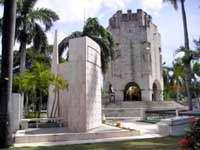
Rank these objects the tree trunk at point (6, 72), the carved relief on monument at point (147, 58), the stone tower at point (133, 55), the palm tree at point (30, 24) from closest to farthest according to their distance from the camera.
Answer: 1. the tree trunk at point (6, 72)
2. the palm tree at point (30, 24)
3. the carved relief on monument at point (147, 58)
4. the stone tower at point (133, 55)

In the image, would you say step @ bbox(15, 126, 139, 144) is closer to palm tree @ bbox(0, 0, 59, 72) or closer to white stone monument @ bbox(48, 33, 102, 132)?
white stone monument @ bbox(48, 33, 102, 132)

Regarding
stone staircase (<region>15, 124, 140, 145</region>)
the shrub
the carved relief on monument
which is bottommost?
stone staircase (<region>15, 124, 140, 145</region>)

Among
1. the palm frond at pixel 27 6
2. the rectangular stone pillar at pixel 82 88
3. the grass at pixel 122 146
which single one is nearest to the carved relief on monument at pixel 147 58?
the palm frond at pixel 27 6

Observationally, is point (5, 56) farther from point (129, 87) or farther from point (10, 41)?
point (129, 87)

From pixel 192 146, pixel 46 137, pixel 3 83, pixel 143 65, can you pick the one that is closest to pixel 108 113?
pixel 143 65

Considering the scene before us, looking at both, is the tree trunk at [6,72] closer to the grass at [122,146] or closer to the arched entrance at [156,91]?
the grass at [122,146]

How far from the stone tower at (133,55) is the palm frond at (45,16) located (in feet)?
55.3

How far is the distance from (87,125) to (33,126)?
408 cm

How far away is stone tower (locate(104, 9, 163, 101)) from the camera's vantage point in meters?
43.8

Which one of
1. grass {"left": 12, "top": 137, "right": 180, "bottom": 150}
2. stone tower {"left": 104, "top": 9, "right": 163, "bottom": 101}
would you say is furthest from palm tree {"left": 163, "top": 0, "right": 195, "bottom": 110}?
grass {"left": 12, "top": 137, "right": 180, "bottom": 150}

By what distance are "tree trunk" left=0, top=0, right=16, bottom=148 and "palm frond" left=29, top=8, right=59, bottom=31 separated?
1491 centimetres

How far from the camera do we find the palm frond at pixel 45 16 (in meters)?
26.6

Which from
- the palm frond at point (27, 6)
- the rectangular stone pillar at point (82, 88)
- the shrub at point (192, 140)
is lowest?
the shrub at point (192, 140)

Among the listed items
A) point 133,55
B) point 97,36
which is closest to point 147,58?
point 133,55
